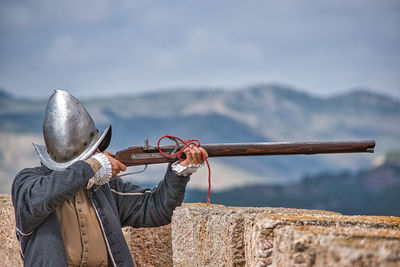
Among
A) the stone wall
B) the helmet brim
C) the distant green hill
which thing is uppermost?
the helmet brim

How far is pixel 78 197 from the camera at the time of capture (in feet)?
12.8

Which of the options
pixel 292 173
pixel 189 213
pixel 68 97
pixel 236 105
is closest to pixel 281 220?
pixel 189 213

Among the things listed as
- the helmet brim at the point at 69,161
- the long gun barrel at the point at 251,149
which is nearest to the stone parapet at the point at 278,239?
the long gun barrel at the point at 251,149

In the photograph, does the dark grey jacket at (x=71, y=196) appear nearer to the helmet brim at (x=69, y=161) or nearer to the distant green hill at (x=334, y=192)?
the helmet brim at (x=69, y=161)

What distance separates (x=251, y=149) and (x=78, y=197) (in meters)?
1.28

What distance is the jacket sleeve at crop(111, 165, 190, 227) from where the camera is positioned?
13.5 feet

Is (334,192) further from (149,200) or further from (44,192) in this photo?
(44,192)

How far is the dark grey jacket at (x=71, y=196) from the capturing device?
3.60m

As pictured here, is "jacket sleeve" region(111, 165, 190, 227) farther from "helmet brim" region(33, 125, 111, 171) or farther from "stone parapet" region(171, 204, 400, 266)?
"helmet brim" region(33, 125, 111, 171)

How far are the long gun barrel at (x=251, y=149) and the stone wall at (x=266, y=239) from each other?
436 mm

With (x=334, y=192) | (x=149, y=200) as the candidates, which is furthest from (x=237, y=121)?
(x=149, y=200)

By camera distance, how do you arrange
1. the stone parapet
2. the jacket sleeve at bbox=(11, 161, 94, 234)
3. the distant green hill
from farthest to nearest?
the distant green hill → the jacket sleeve at bbox=(11, 161, 94, 234) → the stone parapet

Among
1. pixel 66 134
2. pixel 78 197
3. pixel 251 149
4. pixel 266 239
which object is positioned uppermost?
pixel 66 134

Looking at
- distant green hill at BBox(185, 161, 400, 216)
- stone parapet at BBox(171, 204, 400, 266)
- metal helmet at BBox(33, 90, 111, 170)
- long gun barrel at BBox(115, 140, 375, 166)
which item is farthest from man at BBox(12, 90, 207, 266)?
distant green hill at BBox(185, 161, 400, 216)
